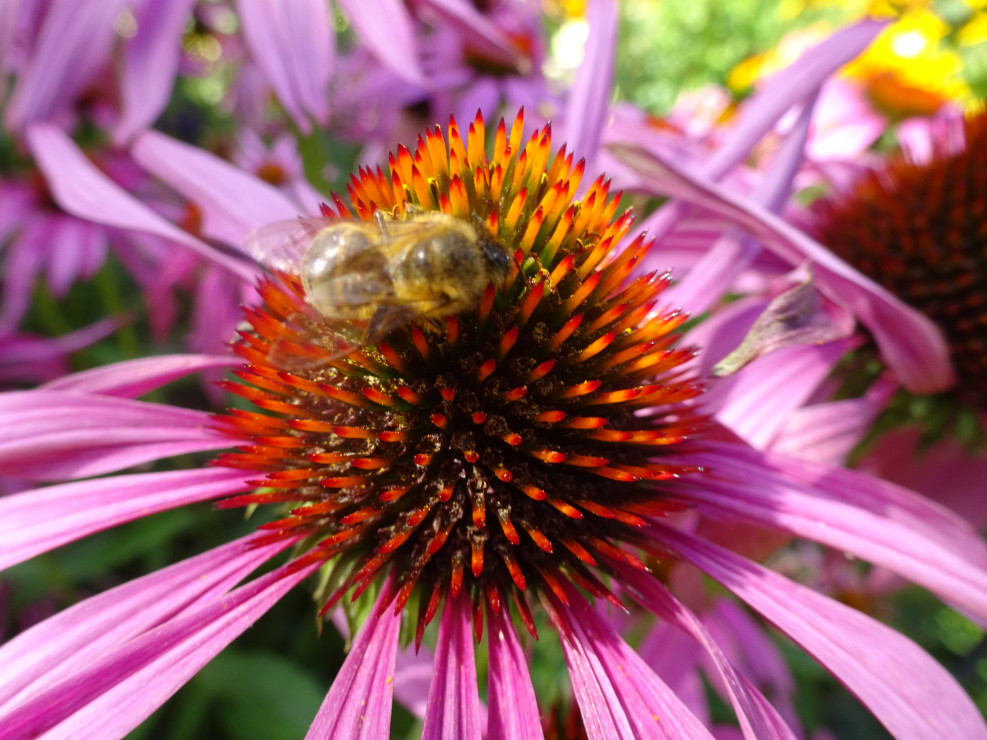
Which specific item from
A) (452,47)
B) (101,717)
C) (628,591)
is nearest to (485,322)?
(628,591)

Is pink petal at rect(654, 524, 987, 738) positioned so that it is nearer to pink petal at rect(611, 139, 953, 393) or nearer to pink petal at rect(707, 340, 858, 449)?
pink petal at rect(707, 340, 858, 449)

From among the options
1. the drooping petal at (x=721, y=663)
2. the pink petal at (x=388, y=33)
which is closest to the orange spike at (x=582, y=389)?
the drooping petal at (x=721, y=663)

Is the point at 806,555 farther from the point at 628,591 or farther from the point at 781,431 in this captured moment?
the point at 628,591

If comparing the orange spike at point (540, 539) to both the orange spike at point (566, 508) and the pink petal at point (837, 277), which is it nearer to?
the orange spike at point (566, 508)

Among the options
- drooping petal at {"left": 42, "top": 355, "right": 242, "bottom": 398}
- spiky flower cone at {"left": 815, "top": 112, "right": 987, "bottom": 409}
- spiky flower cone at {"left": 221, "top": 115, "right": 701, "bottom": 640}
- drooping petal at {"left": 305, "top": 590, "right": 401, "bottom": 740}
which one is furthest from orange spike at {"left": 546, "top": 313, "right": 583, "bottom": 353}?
spiky flower cone at {"left": 815, "top": 112, "right": 987, "bottom": 409}

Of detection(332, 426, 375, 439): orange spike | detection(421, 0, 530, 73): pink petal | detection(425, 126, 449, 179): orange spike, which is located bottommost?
detection(332, 426, 375, 439): orange spike

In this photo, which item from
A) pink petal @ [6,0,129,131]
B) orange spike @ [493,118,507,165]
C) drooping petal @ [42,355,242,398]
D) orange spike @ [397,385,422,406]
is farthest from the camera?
pink petal @ [6,0,129,131]

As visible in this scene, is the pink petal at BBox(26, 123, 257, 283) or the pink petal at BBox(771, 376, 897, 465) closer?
the pink petal at BBox(26, 123, 257, 283)
